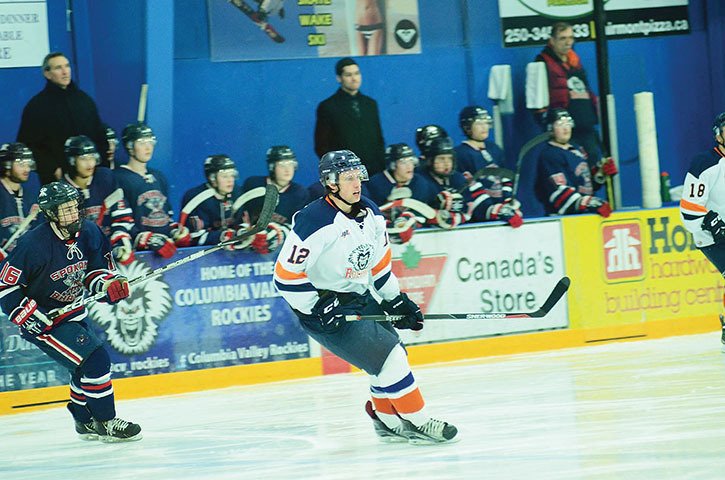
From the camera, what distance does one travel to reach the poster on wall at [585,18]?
36.3 feet

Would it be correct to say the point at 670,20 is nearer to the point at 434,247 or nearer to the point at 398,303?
the point at 434,247

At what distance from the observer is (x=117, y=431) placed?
6480 mm

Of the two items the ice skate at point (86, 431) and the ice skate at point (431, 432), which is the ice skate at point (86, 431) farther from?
the ice skate at point (431, 432)

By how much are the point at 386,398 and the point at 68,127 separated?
3.38 metres

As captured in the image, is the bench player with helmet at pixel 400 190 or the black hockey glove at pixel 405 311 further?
the bench player with helmet at pixel 400 190

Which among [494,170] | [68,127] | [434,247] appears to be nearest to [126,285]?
[68,127]

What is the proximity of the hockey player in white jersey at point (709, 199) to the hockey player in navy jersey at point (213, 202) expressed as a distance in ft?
9.46

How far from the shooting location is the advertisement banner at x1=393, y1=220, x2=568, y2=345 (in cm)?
862

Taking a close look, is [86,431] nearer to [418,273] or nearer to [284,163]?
[284,163]

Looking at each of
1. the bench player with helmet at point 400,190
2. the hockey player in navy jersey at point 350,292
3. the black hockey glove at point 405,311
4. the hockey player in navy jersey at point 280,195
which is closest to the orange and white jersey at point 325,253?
the hockey player in navy jersey at point 350,292

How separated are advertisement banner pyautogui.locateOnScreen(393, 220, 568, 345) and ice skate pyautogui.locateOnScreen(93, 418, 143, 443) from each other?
98.4 inches

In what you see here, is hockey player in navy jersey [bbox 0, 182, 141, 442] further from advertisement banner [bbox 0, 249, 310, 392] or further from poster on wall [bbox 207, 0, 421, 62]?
poster on wall [bbox 207, 0, 421, 62]

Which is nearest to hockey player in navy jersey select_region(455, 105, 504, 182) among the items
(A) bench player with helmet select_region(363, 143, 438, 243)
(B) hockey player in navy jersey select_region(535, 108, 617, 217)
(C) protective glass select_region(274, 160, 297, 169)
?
(B) hockey player in navy jersey select_region(535, 108, 617, 217)

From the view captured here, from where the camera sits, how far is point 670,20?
11742mm
